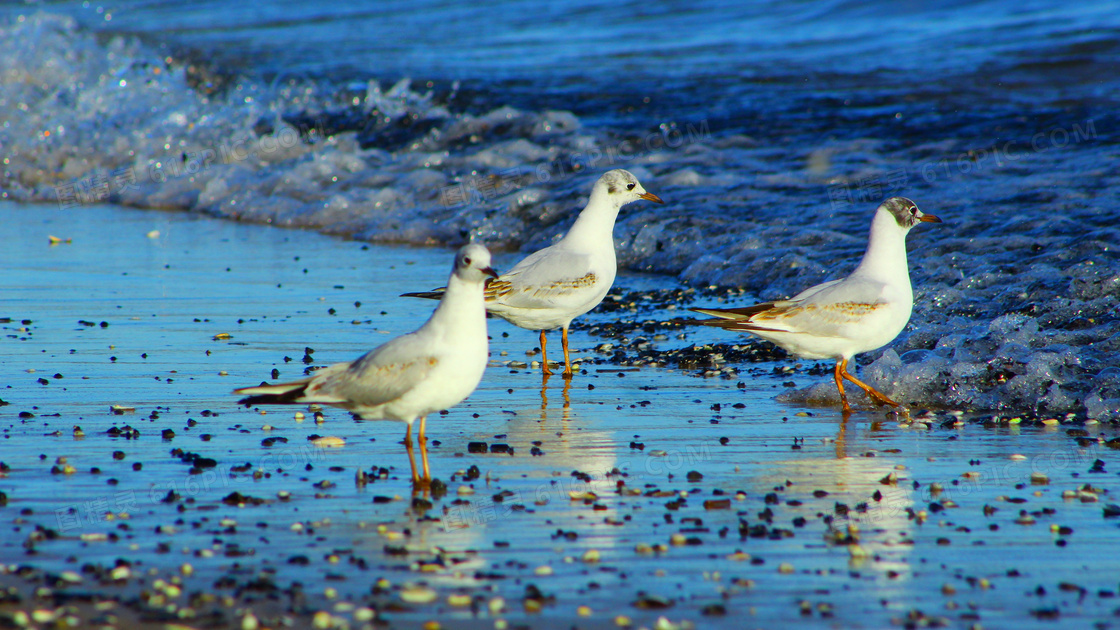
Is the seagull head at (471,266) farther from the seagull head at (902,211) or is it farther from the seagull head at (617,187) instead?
the seagull head at (617,187)

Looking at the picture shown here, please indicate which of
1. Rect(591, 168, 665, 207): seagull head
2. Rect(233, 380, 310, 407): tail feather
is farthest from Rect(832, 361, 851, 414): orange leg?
Rect(233, 380, 310, 407): tail feather

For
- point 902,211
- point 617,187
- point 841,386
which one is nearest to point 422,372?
point 841,386

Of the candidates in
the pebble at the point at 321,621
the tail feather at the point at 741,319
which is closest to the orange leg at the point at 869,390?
the tail feather at the point at 741,319

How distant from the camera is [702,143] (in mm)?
13922

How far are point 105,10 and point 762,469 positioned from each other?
33.3 meters

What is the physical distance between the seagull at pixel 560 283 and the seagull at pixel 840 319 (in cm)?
97

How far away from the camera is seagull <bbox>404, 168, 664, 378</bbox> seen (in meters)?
6.57

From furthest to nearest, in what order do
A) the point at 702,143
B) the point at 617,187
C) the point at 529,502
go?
the point at 702,143 < the point at 617,187 < the point at 529,502

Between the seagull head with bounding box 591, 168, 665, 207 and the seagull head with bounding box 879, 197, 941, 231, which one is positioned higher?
the seagull head with bounding box 591, 168, 665, 207

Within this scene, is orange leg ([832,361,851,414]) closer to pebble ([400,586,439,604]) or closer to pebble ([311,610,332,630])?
pebble ([400,586,439,604])

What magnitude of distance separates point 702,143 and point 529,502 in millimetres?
10277

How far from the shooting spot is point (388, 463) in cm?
472

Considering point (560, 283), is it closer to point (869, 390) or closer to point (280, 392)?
point (869, 390)

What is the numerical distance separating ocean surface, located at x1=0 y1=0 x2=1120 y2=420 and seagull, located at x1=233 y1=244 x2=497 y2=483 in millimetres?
2244
